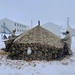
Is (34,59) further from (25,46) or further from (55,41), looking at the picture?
(55,41)

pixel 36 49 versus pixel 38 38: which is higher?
pixel 38 38

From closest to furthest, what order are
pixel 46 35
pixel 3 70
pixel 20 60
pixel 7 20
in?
pixel 3 70, pixel 20 60, pixel 46 35, pixel 7 20

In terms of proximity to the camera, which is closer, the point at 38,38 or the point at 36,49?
the point at 36,49

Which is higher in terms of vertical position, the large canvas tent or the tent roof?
the tent roof

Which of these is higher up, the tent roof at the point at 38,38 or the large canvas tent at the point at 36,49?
the tent roof at the point at 38,38

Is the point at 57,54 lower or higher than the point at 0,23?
lower

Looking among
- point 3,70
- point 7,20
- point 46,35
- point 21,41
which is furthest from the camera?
point 7,20

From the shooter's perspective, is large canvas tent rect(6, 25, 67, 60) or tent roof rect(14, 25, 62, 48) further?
tent roof rect(14, 25, 62, 48)

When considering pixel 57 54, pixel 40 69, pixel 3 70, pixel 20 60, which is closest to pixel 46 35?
pixel 57 54

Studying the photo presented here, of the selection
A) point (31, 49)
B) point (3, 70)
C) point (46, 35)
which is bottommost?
point (3, 70)

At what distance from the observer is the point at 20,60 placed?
8203 millimetres

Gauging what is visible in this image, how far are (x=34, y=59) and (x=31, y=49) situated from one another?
1.67ft

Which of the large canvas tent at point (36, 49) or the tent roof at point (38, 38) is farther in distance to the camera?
the tent roof at point (38, 38)

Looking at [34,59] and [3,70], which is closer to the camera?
[3,70]
